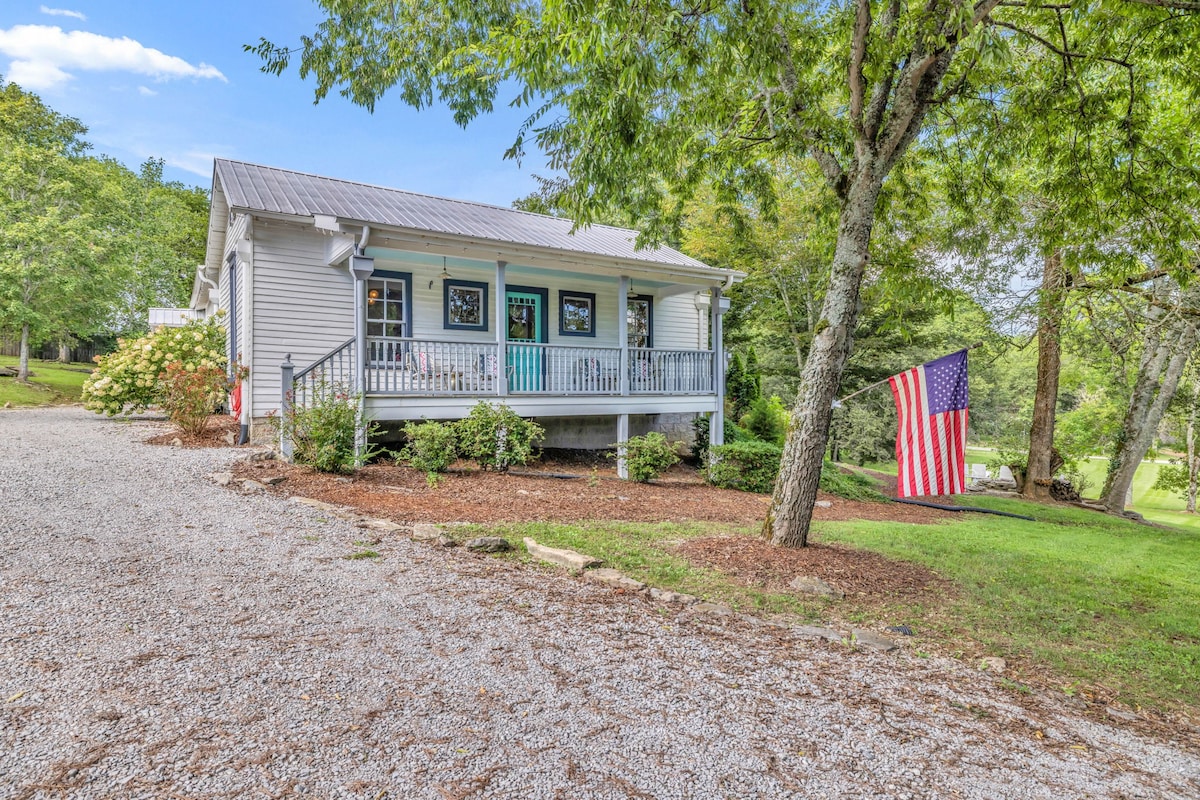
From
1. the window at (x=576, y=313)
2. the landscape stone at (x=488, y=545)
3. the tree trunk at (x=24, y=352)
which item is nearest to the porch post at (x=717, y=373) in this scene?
the window at (x=576, y=313)

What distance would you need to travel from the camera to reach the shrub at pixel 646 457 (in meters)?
10.2

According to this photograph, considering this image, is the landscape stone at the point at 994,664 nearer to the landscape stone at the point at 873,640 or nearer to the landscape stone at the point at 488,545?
the landscape stone at the point at 873,640

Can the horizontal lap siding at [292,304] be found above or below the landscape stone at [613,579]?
above

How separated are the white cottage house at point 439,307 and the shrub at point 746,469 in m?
1.81

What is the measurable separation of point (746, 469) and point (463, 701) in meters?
9.16

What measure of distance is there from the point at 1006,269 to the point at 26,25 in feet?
178

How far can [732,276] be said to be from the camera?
12727mm

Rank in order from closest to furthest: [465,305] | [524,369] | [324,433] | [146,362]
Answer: [324,433] → [524,369] → [146,362] → [465,305]

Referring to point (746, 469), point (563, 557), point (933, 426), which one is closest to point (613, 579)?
point (563, 557)

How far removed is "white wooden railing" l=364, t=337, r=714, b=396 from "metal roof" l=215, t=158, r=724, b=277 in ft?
5.91

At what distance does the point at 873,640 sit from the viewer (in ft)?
11.5

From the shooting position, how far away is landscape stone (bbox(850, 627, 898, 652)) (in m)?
3.43

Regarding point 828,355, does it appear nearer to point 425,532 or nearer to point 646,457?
point 425,532

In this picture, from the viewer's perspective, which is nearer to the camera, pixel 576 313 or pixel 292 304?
pixel 292 304
